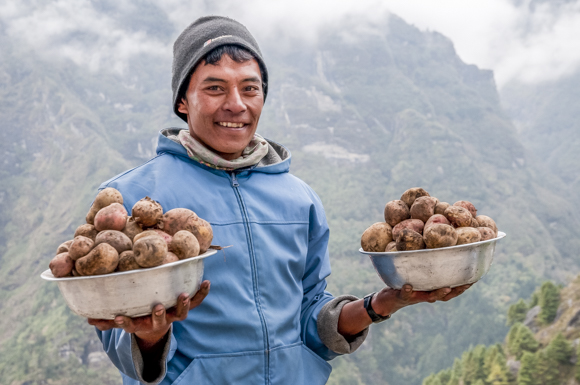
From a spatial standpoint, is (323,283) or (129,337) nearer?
(129,337)

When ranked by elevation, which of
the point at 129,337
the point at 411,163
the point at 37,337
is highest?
the point at 411,163

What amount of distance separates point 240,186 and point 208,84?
24.2 inches

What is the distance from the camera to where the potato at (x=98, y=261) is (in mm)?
1899

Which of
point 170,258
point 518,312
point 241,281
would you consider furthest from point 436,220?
point 518,312

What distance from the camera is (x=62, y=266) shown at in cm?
196

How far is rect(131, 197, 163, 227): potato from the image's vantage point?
2146 mm

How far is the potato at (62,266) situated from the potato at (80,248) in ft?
0.06

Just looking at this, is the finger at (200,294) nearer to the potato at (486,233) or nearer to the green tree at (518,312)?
the potato at (486,233)

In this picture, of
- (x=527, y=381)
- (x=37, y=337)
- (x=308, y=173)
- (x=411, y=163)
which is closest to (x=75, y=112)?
(x=308, y=173)

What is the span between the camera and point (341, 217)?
128875 millimetres

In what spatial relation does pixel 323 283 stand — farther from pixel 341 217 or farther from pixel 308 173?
pixel 308 173

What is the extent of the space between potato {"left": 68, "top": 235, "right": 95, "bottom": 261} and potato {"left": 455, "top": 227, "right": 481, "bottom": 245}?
5.69 feet

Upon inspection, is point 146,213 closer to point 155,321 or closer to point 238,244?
point 155,321

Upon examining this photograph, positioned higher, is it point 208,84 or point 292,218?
point 208,84
